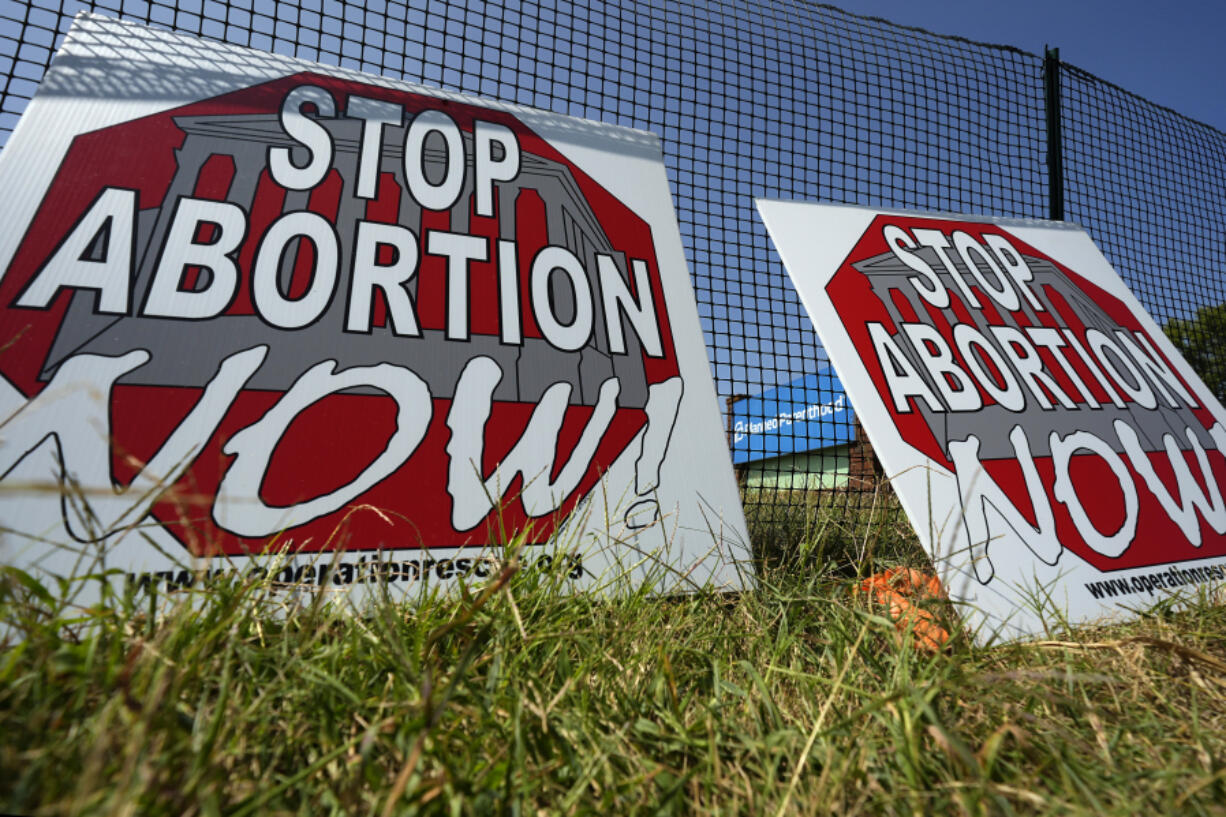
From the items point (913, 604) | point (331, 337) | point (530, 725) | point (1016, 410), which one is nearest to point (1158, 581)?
point (1016, 410)

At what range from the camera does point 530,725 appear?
75 cm

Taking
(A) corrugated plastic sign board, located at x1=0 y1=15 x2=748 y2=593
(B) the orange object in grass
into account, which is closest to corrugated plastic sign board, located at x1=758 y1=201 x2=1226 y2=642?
(B) the orange object in grass

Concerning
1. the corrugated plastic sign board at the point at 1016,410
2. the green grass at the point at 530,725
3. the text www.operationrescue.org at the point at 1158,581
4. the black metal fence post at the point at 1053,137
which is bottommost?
the green grass at the point at 530,725

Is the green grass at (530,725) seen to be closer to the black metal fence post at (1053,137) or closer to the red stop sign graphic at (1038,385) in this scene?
the red stop sign graphic at (1038,385)

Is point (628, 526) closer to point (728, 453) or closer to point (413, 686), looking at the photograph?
point (728, 453)

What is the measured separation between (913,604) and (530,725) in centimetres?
66

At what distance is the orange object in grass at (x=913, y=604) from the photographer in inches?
41.0

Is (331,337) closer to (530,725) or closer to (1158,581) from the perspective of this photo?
(530,725)

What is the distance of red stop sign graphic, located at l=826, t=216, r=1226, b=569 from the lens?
166 cm

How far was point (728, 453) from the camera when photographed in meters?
1.57

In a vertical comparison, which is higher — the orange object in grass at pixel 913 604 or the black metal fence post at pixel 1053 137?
the black metal fence post at pixel 1053 137

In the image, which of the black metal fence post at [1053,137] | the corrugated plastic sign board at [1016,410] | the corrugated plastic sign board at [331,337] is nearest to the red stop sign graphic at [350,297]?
the corrugated plastic sign board at [331,337]

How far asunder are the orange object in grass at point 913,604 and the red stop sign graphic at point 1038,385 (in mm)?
410

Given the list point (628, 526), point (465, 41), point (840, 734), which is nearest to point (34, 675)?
point (840, 734)
